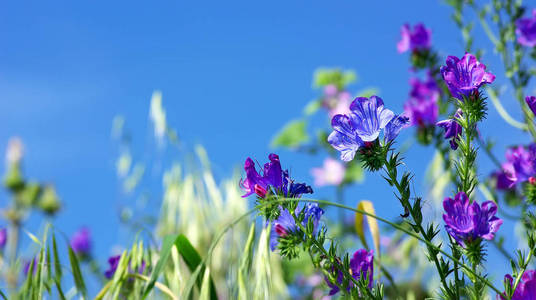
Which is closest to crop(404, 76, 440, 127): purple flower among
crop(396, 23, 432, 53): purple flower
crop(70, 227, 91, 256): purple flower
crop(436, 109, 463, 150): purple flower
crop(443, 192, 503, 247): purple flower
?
crop(396, 23, 432, 53): purple flower

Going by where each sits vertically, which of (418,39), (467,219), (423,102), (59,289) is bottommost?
(467,219)

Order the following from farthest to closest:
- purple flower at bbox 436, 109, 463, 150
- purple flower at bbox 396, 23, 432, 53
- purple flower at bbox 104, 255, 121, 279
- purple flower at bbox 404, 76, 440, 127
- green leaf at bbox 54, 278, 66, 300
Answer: purple flower at bbox 396, 23, 432, 53 → purple flower at bbox 404, 76, 440, 127 → purple flower at bbox 104, 255, 121, 279 → green leaf at bbox 54, 278, 66, 300 → purple flower at bbox 436, 109, 463, 150

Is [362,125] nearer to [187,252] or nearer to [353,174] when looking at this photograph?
[187,252]

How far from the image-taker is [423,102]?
202 centimetres

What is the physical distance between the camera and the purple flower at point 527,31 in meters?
1.95

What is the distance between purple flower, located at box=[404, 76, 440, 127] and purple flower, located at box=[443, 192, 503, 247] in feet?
3.06

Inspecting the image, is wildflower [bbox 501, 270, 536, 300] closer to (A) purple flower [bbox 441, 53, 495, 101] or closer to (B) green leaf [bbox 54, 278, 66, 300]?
(A) purple flower [bbox 441, 53, 495, 101]

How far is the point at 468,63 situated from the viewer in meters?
0.96

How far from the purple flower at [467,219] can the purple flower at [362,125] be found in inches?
5.3

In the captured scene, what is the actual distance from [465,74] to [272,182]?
1.12 ft

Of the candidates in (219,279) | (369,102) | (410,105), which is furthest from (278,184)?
(219,279)

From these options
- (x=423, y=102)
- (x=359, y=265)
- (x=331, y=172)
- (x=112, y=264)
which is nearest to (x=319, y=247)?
(x=359, y=265)

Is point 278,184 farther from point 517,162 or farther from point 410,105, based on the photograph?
point 410,105

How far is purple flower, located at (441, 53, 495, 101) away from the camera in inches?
37.6
